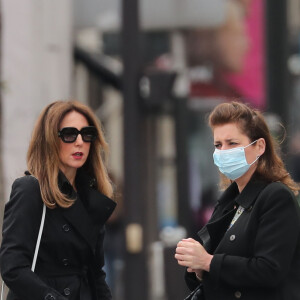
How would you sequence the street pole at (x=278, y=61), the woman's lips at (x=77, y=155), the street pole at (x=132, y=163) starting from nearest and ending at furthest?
the woman's lips at (x=77, y=155) → the street pole at (x=132, y=163) → the street pole at (x=278, y=61)

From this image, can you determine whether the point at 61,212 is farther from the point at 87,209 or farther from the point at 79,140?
the point at 79,140

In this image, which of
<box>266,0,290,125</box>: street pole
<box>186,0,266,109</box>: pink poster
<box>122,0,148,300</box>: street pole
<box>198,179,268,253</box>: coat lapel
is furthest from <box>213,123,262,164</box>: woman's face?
<box>186,0,266,109</box>: pink poster

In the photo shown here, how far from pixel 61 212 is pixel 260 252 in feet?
2.94

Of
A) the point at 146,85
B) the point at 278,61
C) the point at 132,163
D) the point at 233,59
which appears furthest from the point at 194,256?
the point at 233,59

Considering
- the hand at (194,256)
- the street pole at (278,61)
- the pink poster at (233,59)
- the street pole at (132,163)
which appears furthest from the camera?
the pink poster at (233,59)

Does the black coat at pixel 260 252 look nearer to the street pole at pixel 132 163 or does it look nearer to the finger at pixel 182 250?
the finger at pixel 182 250

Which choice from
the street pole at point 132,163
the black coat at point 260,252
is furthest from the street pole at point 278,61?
the black coat at point 260,252

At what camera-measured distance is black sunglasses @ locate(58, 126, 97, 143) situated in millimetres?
4105

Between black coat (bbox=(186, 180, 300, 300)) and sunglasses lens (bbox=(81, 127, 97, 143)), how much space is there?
751mm

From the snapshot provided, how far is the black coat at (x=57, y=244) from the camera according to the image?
12.5ft

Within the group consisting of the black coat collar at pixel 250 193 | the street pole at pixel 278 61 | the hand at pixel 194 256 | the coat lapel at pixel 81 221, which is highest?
the street pole at pixel 278 61

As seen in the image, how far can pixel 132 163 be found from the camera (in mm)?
8195

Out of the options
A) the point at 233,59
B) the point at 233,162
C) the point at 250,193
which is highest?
the point at 233,59

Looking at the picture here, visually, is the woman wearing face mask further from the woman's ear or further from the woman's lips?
the woman's lips
